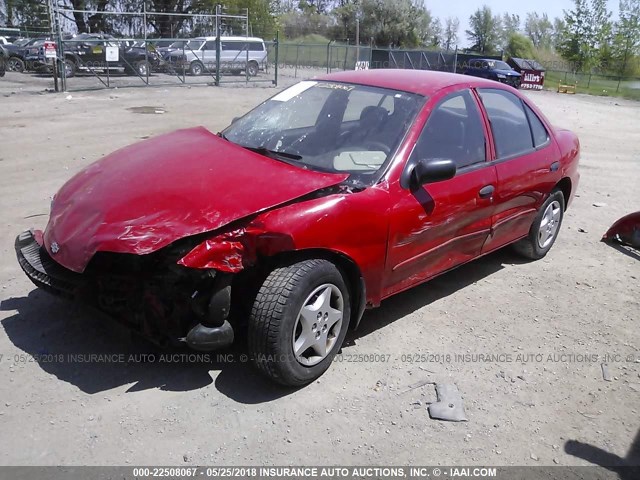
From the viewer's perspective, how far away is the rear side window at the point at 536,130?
A: 5.24 metres

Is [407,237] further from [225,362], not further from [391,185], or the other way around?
[225,362]

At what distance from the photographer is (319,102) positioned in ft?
15.0

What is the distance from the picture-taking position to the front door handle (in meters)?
4.39

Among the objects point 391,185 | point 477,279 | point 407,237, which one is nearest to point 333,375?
point 407,237

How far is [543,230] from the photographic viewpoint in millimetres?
5578

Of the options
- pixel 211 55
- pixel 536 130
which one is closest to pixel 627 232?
pixel 536 130

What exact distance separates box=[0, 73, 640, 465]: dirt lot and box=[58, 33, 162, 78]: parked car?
17600 mm

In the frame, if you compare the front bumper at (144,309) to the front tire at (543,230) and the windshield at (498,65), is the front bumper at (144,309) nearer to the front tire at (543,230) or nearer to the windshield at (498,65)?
the front tire at (543,230)

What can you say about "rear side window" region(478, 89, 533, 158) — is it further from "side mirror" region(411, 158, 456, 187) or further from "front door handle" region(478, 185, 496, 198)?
"side mirror" region(411, 158, 456, 187)

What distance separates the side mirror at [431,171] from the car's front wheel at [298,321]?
2.81 feet

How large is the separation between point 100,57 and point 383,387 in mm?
21248

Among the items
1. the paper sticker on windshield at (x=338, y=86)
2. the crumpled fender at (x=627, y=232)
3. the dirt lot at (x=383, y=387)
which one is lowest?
the dirt lot at (x=383, y=387)

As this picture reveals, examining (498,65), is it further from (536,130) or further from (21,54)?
(536,130)

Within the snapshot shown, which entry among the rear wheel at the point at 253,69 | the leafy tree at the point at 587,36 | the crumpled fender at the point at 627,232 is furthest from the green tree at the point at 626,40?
the crumpled fender at the point at 627,232
